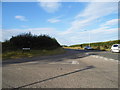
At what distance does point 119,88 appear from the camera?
12.4 feet

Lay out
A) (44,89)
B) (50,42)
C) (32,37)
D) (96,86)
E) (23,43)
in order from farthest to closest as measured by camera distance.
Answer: (50,42)
(32,37)
(23,43)
(96,86)
(44,89)

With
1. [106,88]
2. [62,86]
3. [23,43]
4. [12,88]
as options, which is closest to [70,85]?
[62,86]

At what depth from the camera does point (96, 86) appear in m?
3.94

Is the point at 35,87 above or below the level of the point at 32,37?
below

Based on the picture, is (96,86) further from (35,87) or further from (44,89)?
(35,87)

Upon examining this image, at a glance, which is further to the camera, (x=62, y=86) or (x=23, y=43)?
(x=23, y=43)

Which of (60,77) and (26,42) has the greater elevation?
(26,42)

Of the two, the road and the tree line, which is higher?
the tree line

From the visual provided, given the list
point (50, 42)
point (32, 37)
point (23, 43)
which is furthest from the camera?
point (50, 42)

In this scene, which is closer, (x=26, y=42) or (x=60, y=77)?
(x=60, y=77)

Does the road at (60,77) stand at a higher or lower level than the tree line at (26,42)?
lower

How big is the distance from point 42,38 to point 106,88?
22.3 meters

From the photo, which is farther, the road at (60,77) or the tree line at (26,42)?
the tree line at (26,42)

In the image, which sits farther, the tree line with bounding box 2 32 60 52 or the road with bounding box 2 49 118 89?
the tree line with bounding box 2 32 60 52
